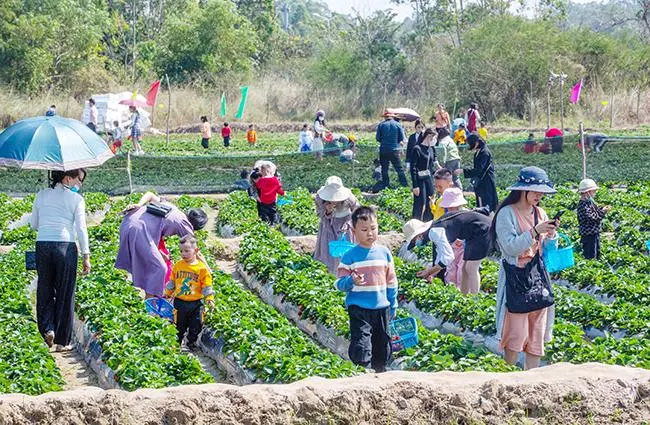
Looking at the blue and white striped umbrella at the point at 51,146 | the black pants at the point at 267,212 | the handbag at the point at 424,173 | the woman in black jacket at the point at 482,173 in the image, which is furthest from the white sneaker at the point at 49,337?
the handbag at the point at 424,173

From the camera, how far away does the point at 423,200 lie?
18.9 m

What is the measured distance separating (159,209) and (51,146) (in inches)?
55.8

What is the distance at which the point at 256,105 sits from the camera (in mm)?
51844

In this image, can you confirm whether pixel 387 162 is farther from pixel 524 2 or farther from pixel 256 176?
pixel 524 2

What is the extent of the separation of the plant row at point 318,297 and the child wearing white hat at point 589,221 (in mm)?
3701

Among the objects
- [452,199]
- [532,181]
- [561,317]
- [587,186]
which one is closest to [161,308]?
[452,199]

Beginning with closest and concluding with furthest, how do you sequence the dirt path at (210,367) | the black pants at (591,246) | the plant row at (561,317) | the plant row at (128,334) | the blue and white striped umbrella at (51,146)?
the plant row at (128,334), the plant row at (561,317), the dirt path at (210,367), the blue and white striped umbrella at (51,146), the black pants at (591,246)

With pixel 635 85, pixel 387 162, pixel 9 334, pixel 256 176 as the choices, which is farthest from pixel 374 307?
pixel 635 85

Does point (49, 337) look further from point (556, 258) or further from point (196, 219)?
point (556, 258)

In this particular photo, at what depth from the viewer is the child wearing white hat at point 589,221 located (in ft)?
48.3

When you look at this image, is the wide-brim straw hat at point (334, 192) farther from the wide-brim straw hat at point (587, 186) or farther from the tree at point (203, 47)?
the tree at point (203, 47)

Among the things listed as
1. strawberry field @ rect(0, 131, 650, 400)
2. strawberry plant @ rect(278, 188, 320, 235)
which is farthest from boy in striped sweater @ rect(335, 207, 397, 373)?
strawberry plant @ rect(278, 188, 320, 235)

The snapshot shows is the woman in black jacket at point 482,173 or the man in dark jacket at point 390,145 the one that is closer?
the woman in black jacket at point 482,173

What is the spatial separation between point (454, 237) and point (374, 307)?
274cm
